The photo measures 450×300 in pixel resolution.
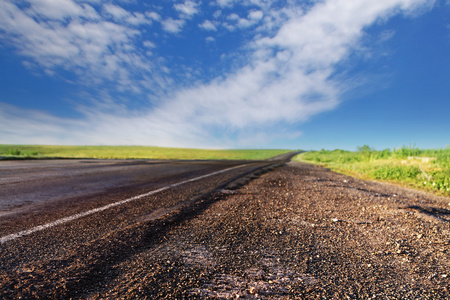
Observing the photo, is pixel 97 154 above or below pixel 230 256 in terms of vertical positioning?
above

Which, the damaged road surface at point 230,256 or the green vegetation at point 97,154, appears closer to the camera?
the damaged road surface at point 230,256

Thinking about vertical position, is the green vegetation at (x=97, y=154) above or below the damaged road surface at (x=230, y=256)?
above

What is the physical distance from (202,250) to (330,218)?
2348 mm

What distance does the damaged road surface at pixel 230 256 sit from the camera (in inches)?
67.6

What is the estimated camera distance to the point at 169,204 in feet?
14.1

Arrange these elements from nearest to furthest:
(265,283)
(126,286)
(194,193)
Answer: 1. (126,286)
2. (265,283)
3. (194,193)

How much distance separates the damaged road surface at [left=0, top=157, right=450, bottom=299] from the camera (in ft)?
5.64

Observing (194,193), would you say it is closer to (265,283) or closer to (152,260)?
(152,260)

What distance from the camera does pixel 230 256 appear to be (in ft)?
7.44

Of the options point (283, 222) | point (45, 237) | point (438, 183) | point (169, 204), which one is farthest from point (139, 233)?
point (438, 183)

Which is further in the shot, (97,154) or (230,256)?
(97,154)

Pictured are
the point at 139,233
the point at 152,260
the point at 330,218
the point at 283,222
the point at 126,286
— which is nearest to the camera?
the point at 126,286

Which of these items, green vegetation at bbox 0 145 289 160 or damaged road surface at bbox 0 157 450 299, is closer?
damaged road surface at bbox 0 157 450 299

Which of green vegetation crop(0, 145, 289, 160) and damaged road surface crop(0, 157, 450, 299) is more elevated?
green vegetation crop(0, 145, 289, 160)
